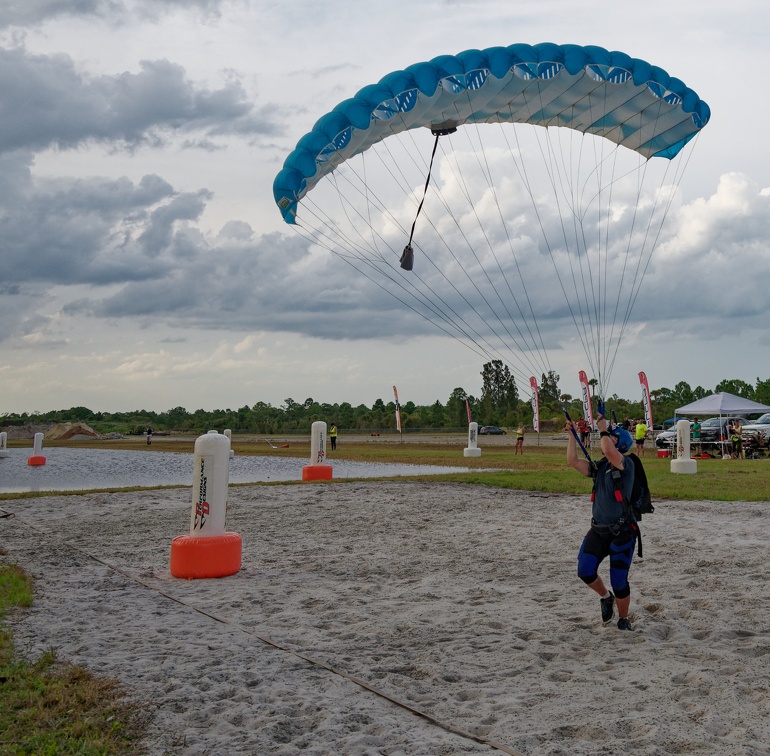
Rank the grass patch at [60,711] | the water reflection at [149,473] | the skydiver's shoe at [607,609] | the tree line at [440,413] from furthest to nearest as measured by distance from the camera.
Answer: the tree line at [440,413], the water reflection at [149,473], the skydiver's shoe at [607,609], the grass patch at [60,711]

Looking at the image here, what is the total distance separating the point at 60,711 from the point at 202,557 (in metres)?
4.17

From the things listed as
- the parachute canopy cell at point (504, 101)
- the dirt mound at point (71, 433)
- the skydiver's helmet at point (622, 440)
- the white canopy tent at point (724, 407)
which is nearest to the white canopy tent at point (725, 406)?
the white canopy tent at point (724, 407)

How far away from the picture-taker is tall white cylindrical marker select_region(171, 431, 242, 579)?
857 centimetres

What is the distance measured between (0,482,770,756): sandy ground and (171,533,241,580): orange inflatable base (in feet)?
0.76

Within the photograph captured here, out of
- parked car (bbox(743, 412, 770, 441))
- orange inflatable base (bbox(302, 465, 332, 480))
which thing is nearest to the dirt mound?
parked car (bbox(743, 412, 770, 441))

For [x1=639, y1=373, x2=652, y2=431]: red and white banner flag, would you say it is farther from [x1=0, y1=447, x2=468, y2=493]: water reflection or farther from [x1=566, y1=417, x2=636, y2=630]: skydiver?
[x1=566, y1=417, x2=636, y2=630]: skydiver

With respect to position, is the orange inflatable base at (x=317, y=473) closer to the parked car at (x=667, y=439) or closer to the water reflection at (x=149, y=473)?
the water reflection at (x=149, y=473)

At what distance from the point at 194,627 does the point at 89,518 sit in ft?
27.4

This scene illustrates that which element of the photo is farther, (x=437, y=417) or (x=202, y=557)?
(x=437, y=417)

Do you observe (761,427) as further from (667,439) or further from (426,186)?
(426,186)

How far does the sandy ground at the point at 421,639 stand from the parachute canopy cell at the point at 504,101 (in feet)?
20.9

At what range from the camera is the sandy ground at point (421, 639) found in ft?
13.9

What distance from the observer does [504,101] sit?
12.5 m

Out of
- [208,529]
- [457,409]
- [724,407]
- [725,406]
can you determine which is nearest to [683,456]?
[724,407]
